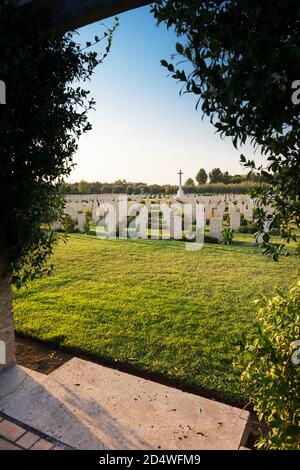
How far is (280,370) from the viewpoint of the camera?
2021 mm

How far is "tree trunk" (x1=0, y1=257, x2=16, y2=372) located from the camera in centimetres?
338

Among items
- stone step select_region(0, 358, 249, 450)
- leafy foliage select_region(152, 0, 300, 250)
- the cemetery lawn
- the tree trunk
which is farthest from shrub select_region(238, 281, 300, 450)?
the tree trunk

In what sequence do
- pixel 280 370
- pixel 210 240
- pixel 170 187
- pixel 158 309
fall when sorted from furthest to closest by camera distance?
1. pixel 170 187
2. pixel 210 240
3. pixel 158 309
4. pixel 280 370

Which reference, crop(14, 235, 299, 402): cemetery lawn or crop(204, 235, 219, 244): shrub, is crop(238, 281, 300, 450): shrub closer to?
crop(14, 235, 299, 402): cemetery lawn

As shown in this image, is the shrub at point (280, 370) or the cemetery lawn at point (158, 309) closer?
the shrub at point (280, 370)

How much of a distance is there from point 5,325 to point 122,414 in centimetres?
169

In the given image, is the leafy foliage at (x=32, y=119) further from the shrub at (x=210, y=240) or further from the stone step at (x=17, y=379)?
the shrub at (x=210, y=240)

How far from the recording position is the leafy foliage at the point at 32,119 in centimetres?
261

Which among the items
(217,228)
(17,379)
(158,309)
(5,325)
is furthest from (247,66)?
(217,228)

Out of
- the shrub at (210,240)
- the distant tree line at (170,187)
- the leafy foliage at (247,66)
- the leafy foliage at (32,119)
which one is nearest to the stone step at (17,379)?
the leafy foliage at (32,119)

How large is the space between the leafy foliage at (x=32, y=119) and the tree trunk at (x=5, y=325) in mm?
386

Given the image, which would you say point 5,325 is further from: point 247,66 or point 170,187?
point 170,187

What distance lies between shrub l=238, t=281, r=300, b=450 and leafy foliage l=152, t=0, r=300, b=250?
847 mm
